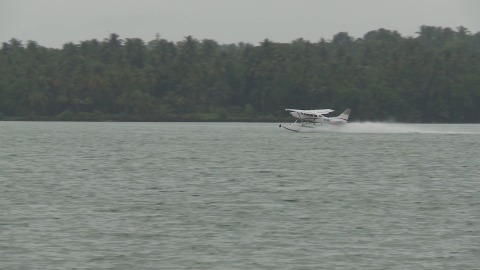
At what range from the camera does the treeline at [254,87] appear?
13812 centimetres

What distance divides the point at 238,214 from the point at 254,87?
390 ft

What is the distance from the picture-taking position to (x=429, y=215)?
92.9ft

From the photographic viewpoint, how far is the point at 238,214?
27938 mm

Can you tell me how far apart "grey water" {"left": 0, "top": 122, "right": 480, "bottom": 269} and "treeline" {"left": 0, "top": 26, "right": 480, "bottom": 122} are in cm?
8830

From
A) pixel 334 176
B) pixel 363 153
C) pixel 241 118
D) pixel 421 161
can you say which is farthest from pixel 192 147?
pixel 241 118

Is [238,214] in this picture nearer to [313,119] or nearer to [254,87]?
[313,119]

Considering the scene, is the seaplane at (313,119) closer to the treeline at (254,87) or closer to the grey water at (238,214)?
the grey water at (238,214)

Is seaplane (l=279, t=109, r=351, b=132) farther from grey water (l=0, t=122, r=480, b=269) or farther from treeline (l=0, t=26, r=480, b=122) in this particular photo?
treeline (l=0, t=26, r=480, b=122)

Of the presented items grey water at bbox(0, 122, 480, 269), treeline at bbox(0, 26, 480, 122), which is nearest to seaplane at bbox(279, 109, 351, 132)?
grey water at bbox(0, 122, 480, 269)

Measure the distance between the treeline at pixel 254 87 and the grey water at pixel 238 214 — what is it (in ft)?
290

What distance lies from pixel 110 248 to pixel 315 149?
41435 millimetres

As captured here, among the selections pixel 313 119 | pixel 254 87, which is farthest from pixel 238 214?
pixel 254 87

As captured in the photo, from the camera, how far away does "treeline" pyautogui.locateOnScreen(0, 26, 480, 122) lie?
138 m

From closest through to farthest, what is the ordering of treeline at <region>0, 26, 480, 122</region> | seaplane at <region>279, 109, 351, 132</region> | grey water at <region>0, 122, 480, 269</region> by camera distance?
grey water at <region>0, 122, 480, 269</region>, seaplane at <region>279, 109, 351, 132</region>, treeline at <region>0, 26, 480, 122</region>
